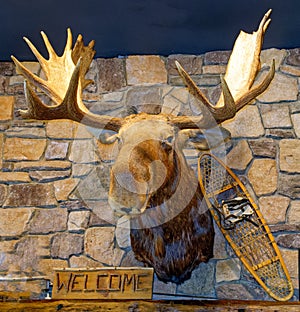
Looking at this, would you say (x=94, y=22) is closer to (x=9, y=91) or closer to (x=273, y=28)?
(x=9, y=91)

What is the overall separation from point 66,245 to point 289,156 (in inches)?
50.7

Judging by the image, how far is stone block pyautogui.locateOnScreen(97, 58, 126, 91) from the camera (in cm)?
312

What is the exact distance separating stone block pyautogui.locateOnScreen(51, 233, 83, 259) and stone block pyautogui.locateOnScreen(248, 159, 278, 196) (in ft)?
3.18

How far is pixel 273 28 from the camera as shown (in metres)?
2.86

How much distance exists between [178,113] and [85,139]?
1.81 ft

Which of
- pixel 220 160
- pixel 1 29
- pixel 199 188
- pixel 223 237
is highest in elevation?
pixel 1 29

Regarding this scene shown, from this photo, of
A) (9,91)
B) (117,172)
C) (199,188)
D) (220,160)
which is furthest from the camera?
(9,91)

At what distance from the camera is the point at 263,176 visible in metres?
2.82

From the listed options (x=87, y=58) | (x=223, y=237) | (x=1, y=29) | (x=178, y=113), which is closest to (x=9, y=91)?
(x=1, y=29)

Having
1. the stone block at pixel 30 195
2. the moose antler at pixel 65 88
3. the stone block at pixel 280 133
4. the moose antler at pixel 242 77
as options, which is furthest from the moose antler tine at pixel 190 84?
the stone block at pixel 30 195

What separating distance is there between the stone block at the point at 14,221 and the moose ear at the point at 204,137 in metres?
0.98

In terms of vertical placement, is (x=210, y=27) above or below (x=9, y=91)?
above

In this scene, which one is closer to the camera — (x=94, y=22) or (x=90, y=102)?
(x=94, y=22)

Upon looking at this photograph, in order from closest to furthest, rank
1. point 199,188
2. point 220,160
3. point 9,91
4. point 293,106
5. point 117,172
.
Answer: point 117,172 < point 199,188 < point 220,160 < point 293,106 < point 9,91
